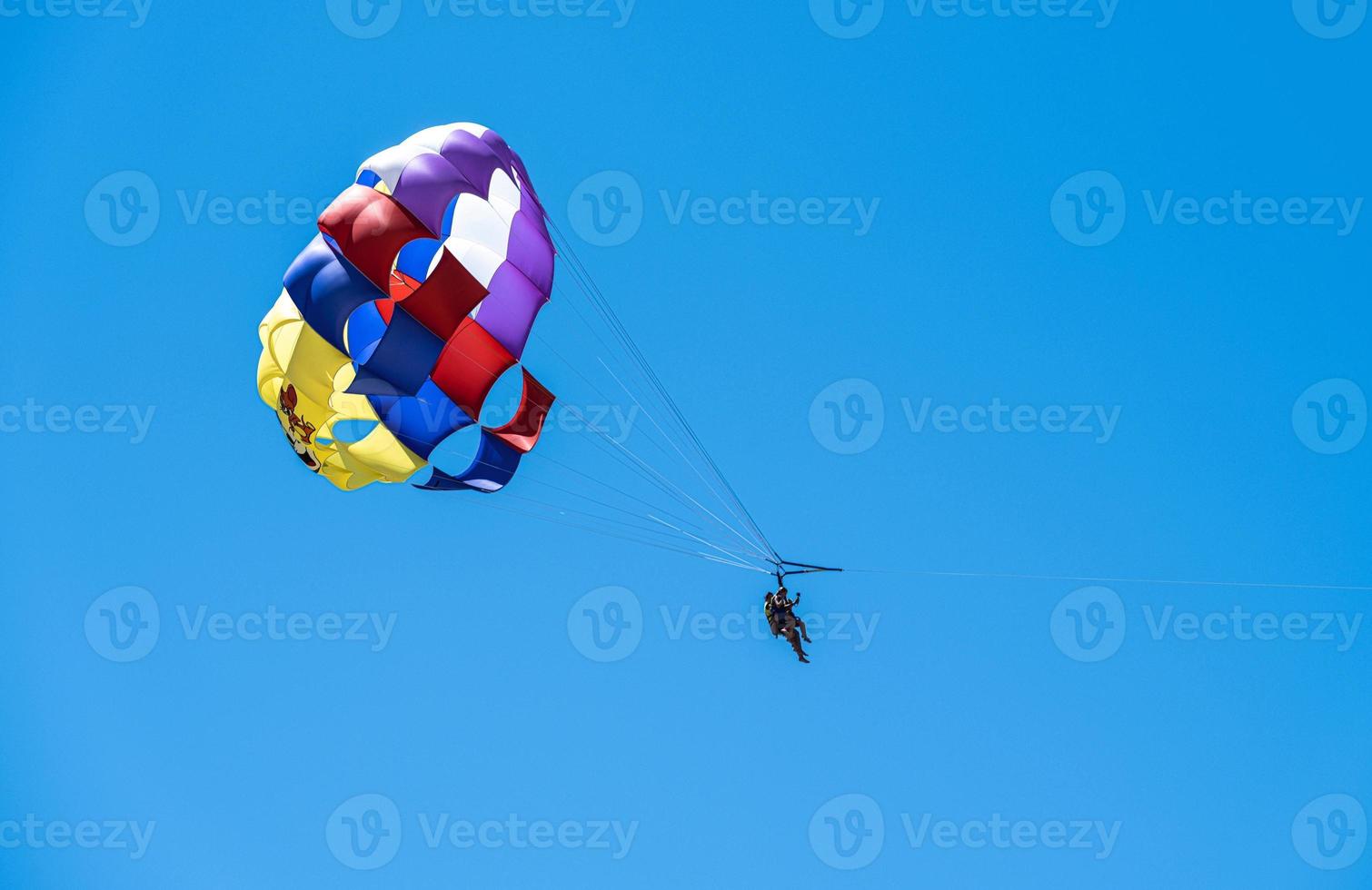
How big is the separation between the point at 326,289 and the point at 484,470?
325cm

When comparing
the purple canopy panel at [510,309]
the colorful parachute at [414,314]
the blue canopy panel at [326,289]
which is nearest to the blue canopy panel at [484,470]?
the colorful parachute at [414,314]

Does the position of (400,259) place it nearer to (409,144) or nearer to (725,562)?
(409,144)

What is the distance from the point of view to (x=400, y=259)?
62.0 ft

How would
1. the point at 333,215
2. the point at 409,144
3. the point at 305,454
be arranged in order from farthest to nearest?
the point at 305,454 < the point at 409,144 < the point at 333,215

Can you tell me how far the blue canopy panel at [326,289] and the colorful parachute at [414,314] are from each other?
0.6 inches

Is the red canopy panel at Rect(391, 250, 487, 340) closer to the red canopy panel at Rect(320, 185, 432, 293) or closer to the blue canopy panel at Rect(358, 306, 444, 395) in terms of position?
the blue canopy panel at Rect(358, 306, 444, 395)

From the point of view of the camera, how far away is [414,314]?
18.0 meters

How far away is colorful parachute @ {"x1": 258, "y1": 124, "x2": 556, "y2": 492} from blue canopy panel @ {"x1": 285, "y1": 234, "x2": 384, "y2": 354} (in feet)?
0.05

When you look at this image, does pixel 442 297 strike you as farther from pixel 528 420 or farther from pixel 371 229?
pixel 528 420

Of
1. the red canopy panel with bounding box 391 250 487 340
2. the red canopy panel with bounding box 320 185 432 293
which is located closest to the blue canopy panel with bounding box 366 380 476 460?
the red canopy panel with bounding box 391 250 487 340

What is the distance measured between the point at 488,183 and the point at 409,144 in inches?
43.8

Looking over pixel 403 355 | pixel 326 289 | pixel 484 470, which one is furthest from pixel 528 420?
pixel 326 289

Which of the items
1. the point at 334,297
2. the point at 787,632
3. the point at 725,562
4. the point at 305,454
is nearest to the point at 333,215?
the point at 334,297

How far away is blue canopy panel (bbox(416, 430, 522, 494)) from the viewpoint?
763 inches
